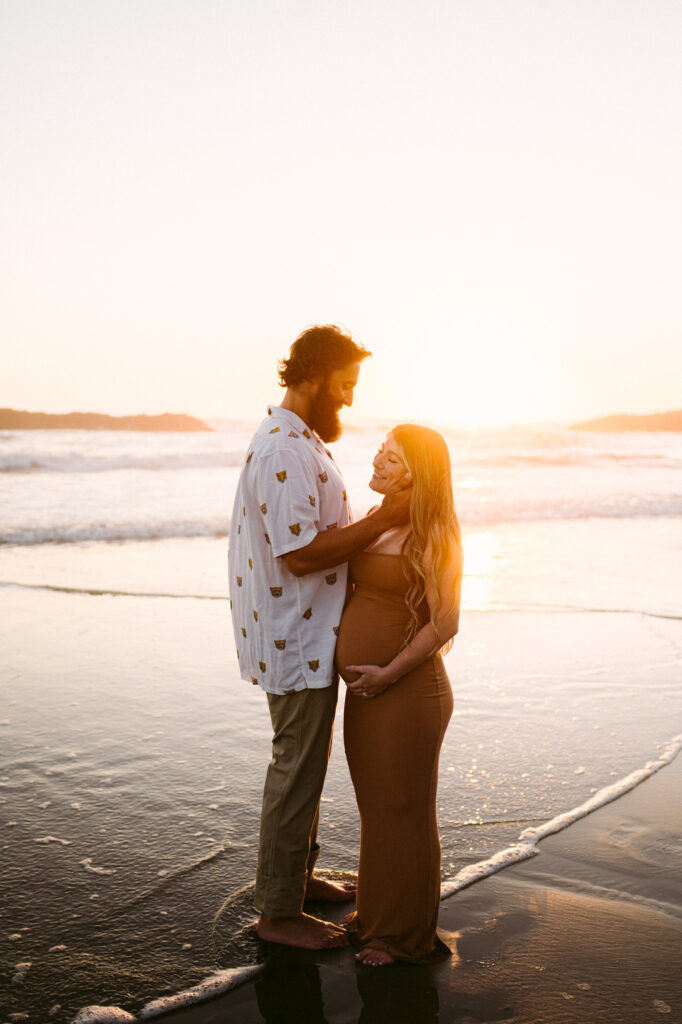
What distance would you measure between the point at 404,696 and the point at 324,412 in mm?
1040

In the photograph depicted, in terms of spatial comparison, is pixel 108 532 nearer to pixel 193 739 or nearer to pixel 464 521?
pixel 464 521

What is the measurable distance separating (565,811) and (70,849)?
7.45ft

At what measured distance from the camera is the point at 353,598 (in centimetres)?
302

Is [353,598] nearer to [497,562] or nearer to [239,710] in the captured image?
[239,710]

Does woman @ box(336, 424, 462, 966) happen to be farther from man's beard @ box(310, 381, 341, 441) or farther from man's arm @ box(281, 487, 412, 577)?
man's beard @ box(310, 381, 341, 441)

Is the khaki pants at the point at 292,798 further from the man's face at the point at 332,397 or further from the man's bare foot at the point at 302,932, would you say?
the man's face at the point at 332,397

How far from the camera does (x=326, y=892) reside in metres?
3.28

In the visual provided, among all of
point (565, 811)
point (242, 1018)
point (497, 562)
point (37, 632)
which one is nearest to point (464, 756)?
point (565, 811)

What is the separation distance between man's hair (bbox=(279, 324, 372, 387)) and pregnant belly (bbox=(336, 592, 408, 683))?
A: 0.82m

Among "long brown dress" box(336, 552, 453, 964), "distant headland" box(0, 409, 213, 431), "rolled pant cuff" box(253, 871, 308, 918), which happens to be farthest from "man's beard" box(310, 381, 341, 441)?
"distant headland" box(0, 409, 213, 431)

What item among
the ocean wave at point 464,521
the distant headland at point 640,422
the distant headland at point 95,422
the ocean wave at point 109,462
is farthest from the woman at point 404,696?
the distant headland at point 640,422

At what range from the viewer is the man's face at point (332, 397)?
2971 millimetres

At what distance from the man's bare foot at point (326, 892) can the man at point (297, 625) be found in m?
0.26

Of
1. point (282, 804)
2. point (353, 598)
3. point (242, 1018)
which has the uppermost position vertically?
point (353, 598)
